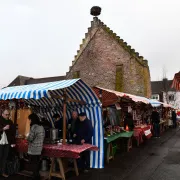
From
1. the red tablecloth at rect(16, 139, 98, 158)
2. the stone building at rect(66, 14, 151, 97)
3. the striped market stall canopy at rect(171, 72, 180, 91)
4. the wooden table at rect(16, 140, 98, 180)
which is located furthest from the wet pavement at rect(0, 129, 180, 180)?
the stone building at rect(66, 14, 151, 97)

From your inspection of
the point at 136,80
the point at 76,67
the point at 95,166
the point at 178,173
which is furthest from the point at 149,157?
the point at 76,67

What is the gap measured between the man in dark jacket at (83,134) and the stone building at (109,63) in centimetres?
1517

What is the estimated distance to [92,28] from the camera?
23.4m

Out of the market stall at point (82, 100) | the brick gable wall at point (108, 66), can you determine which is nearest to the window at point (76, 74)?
the brick gable wall at point (108, 66)

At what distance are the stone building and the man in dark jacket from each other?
15.2 metres

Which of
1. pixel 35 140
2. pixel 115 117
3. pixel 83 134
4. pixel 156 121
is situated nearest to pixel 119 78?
pixel 156 121

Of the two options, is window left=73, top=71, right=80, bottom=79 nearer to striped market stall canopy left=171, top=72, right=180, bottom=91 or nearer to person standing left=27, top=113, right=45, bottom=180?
striped market stall canopy left=171, top=72, right=180, bottom=91

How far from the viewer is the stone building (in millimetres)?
21281

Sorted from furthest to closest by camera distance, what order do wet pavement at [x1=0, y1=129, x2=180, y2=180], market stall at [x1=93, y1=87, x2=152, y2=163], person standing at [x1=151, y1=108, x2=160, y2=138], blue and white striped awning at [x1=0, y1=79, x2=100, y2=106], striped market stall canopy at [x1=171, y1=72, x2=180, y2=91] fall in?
person standing at [x1=151, y1=108, x2=160, y2=138], market stall at [x1=93, y1=87, x2=152, y2=163], striped market stall canopy at [x1=171, y1=72, x2=180, y2=91], wet pavement at [x1=0, y1=129, x2=180, y2=180], blue and white striped awning at [x1=0, y1=79, x2=100, y2=106]

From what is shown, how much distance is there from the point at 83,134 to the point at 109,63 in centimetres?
1647

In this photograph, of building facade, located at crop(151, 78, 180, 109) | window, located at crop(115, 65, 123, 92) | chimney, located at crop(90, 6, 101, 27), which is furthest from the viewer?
building facade, located at crop(151, 78, 180, 109)

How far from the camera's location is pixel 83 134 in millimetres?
6363

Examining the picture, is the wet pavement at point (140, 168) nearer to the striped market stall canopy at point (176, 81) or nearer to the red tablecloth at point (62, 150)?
the red tablecloth at point (62, 150)

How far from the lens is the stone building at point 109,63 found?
21281mm
